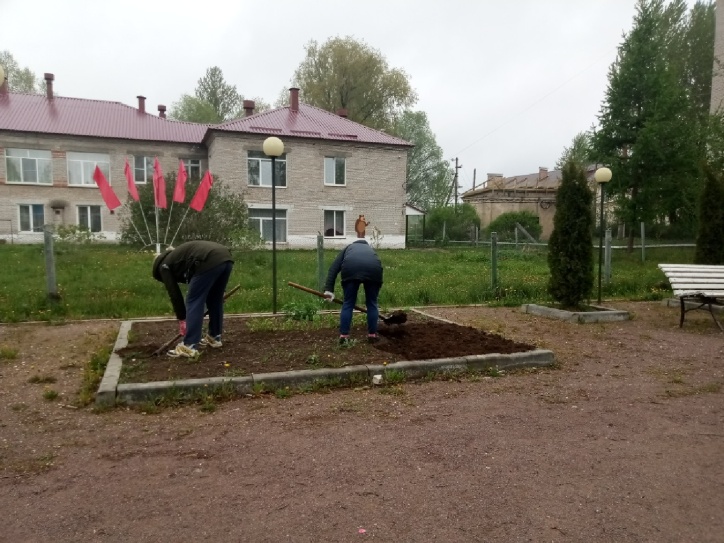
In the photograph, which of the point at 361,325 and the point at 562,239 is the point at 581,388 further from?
the point at 562,239

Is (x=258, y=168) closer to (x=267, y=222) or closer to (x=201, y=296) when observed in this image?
(x=267, y=222)

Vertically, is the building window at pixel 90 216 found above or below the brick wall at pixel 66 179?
below

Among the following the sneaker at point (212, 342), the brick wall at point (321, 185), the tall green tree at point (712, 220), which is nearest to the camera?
the sneaker at point (212, 342)

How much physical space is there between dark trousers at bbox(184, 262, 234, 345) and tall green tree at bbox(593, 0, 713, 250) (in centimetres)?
1934

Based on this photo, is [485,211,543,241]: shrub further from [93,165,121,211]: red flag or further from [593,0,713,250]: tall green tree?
[93,165,121,211]: red flag

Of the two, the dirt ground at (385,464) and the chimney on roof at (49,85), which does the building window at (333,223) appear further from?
the dirt ground at (385,464)

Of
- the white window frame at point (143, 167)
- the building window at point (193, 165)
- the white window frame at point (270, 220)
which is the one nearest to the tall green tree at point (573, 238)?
the white window frame at point (270, 220)

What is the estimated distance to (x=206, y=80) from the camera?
188ft

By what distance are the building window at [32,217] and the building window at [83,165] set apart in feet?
7.37

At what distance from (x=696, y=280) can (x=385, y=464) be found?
7721 millimetres

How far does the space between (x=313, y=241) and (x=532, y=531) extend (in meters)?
27.2

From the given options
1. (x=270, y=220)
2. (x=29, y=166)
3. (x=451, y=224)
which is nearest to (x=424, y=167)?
(x=451, y=224)

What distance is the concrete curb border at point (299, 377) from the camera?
4.60m

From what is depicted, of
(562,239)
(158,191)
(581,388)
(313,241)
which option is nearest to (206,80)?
(313,241)
